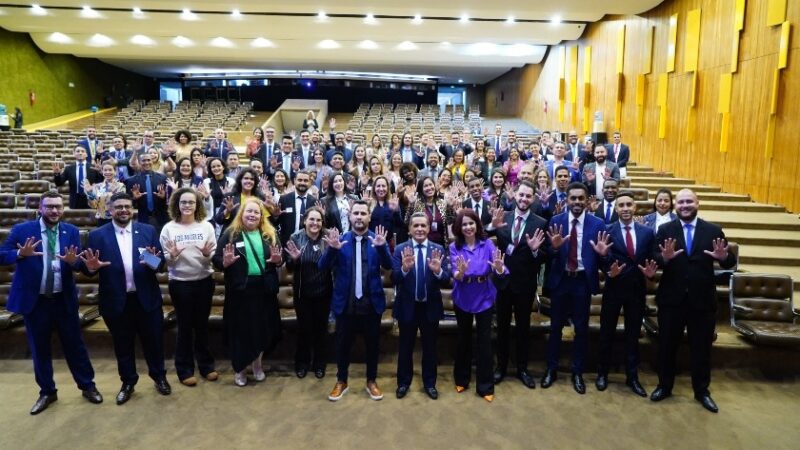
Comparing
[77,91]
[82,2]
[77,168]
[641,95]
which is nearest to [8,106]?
[77,91]

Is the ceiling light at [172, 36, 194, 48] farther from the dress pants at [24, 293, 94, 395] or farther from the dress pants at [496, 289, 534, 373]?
the dress pants at [496, 289, 534, 373]

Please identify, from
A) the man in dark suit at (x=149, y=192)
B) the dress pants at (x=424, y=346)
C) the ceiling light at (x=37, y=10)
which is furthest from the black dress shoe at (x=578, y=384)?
the ceiling light at (x=37, y=10)

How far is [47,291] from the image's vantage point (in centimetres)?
299

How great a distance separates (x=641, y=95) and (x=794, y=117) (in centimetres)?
395

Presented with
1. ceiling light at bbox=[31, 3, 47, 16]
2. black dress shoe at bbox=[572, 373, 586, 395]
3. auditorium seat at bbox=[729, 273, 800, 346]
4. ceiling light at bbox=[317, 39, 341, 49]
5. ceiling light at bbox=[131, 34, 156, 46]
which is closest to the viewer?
black dress shoe at bbox=[572, 373, 586, 395]

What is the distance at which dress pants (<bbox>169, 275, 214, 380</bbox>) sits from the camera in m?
3.23

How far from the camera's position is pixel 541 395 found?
10.7 feet

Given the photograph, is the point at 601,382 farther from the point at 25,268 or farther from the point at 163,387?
the point at 25,268

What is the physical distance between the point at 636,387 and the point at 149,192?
432cm

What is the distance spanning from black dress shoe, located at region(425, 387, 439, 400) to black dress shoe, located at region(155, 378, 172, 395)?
170 centimetres

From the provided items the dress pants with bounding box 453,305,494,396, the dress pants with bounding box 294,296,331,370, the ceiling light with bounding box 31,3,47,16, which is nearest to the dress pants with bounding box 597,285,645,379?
the dress pants with bounding box 453,305,494,396

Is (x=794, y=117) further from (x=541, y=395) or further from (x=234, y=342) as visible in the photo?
(x=234, y=342)

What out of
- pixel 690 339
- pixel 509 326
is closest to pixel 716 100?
pixel 690 339

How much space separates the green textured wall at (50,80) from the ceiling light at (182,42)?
14.4ft
